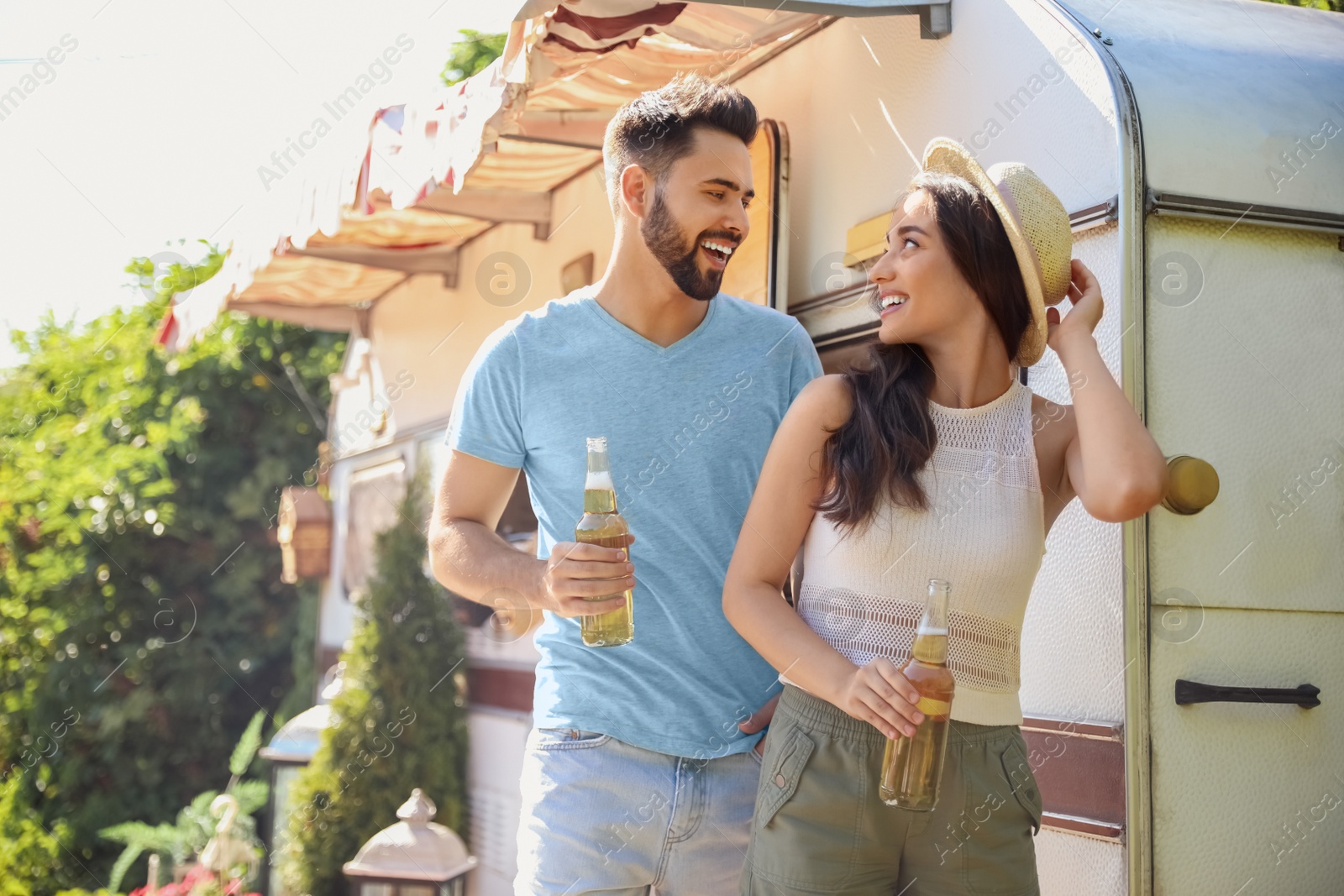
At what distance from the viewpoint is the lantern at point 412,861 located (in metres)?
5.45

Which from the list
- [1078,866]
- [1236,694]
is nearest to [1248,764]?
[1236,694]

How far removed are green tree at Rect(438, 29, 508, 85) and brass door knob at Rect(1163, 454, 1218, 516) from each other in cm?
599

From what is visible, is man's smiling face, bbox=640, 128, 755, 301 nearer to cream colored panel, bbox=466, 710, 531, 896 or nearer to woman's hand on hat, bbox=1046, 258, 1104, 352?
woman's hand on hat, bbox=1046, 258, 1104, 352

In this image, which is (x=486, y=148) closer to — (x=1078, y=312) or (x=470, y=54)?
(x=1078, y=312)

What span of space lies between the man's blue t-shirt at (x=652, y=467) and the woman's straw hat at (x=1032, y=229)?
1.69 feet

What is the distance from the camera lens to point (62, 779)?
10141 mm

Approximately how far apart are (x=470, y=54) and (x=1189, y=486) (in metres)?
6.34

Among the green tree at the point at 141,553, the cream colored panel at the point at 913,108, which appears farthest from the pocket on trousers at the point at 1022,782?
the green tree at the point at 141,553

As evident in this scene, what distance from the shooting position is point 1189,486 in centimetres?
273

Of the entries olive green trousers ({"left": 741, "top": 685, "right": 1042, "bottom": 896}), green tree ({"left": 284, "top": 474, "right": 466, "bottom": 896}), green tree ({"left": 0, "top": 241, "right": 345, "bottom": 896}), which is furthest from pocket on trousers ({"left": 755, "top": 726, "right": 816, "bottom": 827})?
green tree ({"left": 0, "top": 241, "right": 345, "bottom": 896})

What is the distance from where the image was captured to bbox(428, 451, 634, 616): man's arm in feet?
6.94

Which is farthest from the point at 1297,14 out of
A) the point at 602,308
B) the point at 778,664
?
the point at 778,664

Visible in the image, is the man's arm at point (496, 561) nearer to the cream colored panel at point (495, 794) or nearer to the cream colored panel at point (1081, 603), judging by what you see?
the cream colored panel at point (1081, 603)

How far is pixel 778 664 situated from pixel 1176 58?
1875mm
